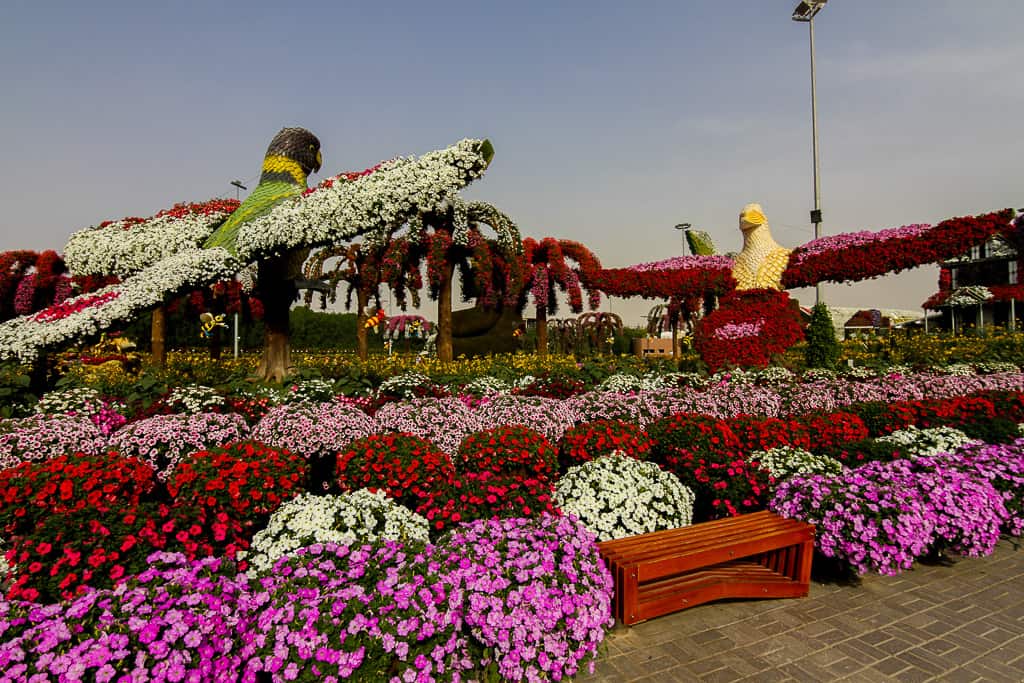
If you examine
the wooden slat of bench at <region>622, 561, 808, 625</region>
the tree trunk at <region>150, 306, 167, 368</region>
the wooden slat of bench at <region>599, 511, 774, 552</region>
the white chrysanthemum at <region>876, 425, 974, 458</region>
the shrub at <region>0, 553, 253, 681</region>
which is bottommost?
the wooden slat of bench at <region>622, 561, 808, 625</region>

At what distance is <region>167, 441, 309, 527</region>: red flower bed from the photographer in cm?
360

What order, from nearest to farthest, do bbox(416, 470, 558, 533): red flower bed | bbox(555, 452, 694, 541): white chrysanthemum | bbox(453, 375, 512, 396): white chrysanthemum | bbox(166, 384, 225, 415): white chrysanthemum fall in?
bbox(416, 470, 558, 533): red flower bed, bbox(555, 452, 694, 541): white chrysanthemum, bbox(166, 384, 225, 415): white chrysanthemum, bbox(453, 375, 512, 396): white chrysanthemum

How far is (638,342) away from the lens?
88.6ft

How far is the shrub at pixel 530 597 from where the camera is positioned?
8.41ft

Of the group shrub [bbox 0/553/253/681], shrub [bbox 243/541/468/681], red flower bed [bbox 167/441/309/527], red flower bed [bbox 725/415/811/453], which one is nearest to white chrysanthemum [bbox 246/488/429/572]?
red flower bed [bbox 167/441/309/527]

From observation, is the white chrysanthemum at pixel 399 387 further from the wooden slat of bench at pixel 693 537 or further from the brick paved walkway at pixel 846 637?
the brick paved walkway at pixel 846 637

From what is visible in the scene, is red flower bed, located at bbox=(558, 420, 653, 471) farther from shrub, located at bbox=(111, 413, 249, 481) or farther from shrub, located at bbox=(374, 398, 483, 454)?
shrub, located at bbox=(111, 413, 249, 481)

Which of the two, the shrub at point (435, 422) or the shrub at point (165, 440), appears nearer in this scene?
the shrub at point (165, 440)

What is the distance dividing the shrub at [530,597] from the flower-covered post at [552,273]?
494 inches

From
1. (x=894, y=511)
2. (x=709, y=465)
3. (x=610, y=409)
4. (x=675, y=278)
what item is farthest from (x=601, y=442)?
(x=675, y=278)

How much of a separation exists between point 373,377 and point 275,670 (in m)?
6.64

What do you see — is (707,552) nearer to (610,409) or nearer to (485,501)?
(485,501)

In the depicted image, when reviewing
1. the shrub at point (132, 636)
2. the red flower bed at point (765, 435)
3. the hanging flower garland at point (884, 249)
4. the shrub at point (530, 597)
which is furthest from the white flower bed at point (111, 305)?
the hanging flower garland at point (884, 249)

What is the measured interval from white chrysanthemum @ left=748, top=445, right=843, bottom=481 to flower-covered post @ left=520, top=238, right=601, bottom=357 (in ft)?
34.3
